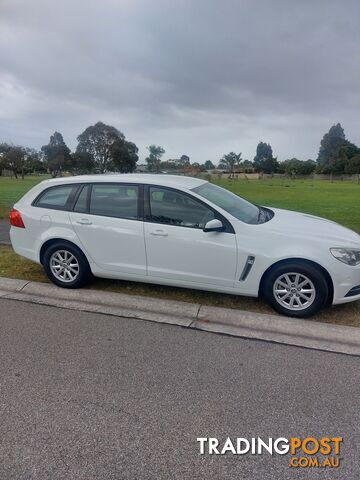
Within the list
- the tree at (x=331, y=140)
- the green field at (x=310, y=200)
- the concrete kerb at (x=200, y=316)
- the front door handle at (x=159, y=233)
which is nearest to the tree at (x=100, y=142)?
the green field at (x=310, y=200)

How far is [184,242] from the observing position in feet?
12.0

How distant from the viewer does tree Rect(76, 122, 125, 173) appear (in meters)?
51.9

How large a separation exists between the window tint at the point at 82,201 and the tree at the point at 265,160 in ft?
255

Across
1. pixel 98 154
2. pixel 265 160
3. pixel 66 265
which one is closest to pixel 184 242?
pixel 66 265

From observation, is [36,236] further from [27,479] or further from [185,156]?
[185,156]

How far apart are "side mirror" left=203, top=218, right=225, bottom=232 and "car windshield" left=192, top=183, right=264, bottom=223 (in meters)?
0.32

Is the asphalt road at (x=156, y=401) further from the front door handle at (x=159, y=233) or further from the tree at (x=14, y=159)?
the tree at (x=14, y=159)

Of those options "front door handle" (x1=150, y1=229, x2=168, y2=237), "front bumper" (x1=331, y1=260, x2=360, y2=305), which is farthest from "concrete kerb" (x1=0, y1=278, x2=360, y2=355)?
"front door handle" (x1=150, y1=229, x2=168, y2=237)

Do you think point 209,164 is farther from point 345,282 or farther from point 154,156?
point 345,282

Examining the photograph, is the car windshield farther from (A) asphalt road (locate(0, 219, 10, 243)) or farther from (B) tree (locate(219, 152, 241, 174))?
(B) tree (locate(219, 152, 241, 174))

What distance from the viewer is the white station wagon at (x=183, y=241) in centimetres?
339

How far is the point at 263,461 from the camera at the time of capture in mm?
1857

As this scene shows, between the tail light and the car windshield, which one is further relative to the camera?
the tail light

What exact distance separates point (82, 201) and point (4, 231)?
4088 millimetres
